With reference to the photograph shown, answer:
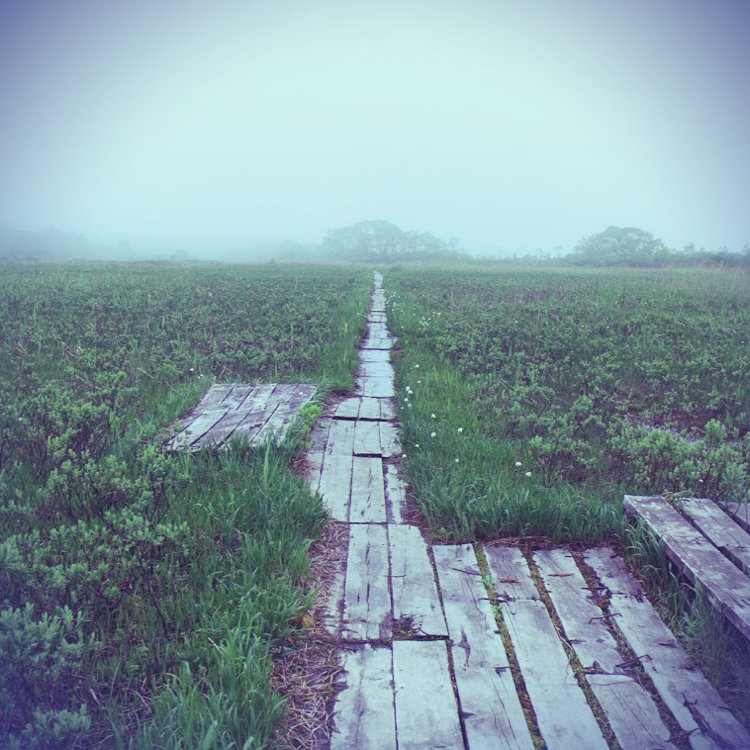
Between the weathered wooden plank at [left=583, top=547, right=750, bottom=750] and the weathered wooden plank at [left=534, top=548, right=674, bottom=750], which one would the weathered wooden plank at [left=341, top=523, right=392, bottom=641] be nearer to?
the weathered wooden plank at [left=534, top=548, right=674, bottom=750]

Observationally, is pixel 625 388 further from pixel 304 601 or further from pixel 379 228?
pixel 379 228

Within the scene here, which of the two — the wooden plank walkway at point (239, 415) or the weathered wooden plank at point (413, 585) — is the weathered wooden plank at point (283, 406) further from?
the weathered wooden plank at point (413, 585)

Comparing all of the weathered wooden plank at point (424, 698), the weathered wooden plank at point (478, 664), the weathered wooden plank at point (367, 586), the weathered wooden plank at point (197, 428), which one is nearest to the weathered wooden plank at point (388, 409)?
the weathered wooden plank at point (197, 428)

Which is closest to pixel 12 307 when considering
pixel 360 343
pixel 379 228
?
pixel 360 343

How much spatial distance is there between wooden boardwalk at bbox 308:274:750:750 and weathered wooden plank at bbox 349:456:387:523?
4cm

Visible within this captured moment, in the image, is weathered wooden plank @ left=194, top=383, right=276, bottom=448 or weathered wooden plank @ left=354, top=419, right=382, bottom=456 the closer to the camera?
weathered wooden plank @ left=194, top=383, right=276, bottom=448

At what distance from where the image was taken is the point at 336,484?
409 centimetres

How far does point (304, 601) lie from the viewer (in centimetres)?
257

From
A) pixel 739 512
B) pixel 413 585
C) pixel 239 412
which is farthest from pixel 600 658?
pixel 239 412

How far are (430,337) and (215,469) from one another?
6.20 metres

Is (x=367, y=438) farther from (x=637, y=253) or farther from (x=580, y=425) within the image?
(x=637, y=253)

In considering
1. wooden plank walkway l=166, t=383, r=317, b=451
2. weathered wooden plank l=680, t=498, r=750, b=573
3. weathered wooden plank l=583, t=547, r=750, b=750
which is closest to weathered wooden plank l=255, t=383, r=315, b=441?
wooden plank walkway l=166, t=383, r=317, b=451

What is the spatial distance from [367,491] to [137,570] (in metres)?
1.78

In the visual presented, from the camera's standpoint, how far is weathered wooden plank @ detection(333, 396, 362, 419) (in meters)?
5.71
